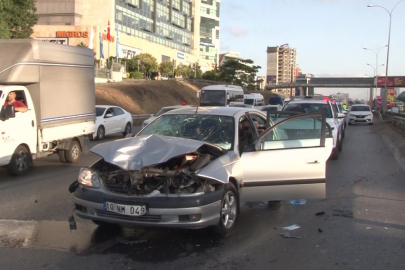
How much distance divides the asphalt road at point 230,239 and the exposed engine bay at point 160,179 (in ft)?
2.26

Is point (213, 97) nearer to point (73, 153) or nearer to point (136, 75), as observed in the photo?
point (73, 153)

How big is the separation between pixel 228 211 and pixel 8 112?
5886 millimetres

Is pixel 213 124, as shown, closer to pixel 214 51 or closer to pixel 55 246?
pixel 55 246

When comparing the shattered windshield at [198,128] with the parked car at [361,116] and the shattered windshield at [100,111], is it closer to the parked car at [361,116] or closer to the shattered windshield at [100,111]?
the shattered windshield at [100,111]

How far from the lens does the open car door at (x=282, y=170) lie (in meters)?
6.29

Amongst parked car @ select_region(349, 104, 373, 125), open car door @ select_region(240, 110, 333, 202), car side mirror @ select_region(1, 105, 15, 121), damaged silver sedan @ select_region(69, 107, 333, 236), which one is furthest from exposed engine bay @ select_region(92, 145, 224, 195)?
parked car @ select_region(349, 104, 373, 125)

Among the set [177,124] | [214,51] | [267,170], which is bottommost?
[267,170]

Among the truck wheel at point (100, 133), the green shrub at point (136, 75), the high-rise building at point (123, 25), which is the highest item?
the high-rise building at point (123, 25)

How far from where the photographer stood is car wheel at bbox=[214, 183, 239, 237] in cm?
571

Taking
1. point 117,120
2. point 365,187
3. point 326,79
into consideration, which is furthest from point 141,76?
point 326,79

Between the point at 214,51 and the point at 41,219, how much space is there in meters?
123

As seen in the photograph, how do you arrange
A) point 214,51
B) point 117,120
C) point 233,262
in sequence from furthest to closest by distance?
point 214,51 → point 117,120 → point 233,262

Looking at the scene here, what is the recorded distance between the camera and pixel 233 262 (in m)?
5.00

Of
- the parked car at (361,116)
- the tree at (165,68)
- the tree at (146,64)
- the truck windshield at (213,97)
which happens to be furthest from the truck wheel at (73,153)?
the tree at (165,68)
